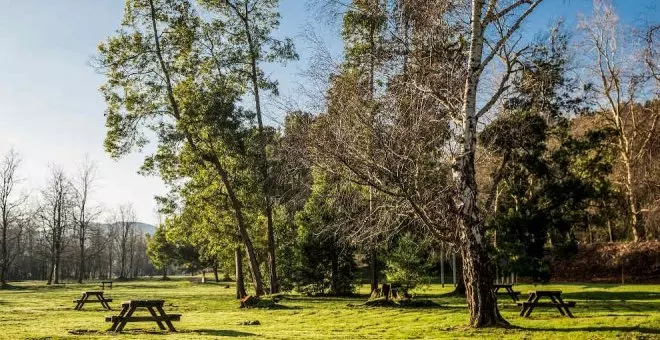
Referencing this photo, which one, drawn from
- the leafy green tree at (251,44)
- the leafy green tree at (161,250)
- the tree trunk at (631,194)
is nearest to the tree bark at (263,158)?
the leafy green tree at (251,44)

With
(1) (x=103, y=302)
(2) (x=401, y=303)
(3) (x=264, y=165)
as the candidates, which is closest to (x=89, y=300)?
(1) (x=103, y=302)

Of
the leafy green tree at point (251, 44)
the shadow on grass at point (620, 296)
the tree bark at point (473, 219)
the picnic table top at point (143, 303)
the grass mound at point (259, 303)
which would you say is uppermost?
the leafy green tree at point (251, 44)

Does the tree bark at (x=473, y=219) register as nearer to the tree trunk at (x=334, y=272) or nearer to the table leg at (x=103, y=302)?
the table leg at (x=103, y=302)

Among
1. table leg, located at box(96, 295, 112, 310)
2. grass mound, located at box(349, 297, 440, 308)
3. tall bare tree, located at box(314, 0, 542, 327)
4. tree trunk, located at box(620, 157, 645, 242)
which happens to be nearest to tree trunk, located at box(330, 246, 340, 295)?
grass mound, located at box(349, 297, 440, 308)

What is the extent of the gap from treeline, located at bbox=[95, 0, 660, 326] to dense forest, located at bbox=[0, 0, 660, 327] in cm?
8

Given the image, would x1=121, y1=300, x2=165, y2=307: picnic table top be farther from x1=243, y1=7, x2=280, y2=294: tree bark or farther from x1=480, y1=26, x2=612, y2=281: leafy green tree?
x1=480, y1=26, x2=612, y2=281: leafy green tree

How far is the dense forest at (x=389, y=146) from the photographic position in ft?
45.1

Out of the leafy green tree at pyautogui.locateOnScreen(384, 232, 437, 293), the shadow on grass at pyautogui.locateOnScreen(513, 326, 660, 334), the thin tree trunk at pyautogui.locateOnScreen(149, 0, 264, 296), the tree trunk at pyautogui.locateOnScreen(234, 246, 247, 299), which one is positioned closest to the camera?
the shadow on grass at pyautogui.locateOnScreen(513, 326, 660, 334)

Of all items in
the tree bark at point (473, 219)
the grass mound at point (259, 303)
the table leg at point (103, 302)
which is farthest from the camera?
the grass mound at point (259, 303)

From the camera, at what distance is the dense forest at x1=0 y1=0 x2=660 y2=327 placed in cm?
1376

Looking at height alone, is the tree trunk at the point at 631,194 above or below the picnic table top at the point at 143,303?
above

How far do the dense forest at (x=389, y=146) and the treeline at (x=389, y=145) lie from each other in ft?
0.25

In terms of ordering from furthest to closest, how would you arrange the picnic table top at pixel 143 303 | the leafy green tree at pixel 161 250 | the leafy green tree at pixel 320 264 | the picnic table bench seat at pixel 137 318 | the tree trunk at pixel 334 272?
the leafy green tree at pixel 161 250
the tree trunk at pixel 334 272
the leafy green tree at pixel 320 264
the picnic table bench seat at pixel 137 318
the picnic table top at pixel 143 303

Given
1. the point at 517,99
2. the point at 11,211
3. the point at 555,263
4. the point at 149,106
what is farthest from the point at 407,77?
the point at 11,211
